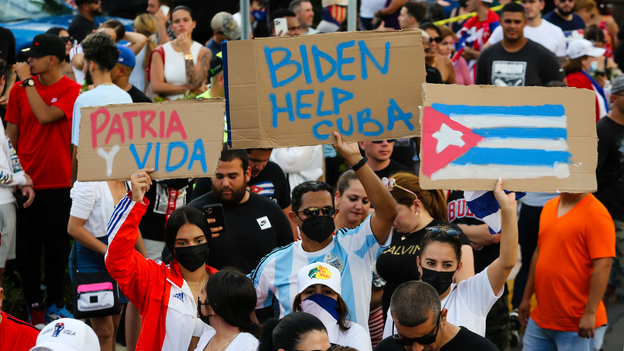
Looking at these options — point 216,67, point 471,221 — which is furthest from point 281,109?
point 216,67

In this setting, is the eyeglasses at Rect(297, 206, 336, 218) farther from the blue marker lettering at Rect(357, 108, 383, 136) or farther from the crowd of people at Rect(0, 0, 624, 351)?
the blue marker lettering at Rect(357, 108, 383, 136)

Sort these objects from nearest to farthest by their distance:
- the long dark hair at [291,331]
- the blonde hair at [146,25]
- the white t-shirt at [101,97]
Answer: the long dark hair at [291,331]
the white t-shirt at [101,97]
the blonde hair at [146,25]

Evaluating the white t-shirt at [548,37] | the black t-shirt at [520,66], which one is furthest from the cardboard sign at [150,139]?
the white t-shirt at [548,37]

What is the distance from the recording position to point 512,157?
3.18 metres

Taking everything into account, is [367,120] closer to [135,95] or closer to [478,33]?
[135,95]

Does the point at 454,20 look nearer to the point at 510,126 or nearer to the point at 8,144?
the point at 8,144

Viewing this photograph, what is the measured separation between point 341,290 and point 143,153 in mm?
1308

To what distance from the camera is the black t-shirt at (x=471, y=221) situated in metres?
5.01

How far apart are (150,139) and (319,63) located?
0.92 metres

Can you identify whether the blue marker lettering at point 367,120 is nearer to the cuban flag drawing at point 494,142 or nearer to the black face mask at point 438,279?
the cuban flag drawing at point 494,142

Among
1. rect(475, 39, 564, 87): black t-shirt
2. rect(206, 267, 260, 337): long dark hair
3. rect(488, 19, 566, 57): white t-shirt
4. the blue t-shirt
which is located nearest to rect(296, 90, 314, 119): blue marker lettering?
rect(206, 267, 260, 337): long dark hair

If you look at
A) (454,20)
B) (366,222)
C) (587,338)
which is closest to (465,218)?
(587,338)

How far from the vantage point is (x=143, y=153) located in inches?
131

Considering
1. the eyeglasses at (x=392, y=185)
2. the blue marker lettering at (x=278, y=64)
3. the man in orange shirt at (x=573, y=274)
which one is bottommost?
the man in orange shirt at (x=573, y=274)
